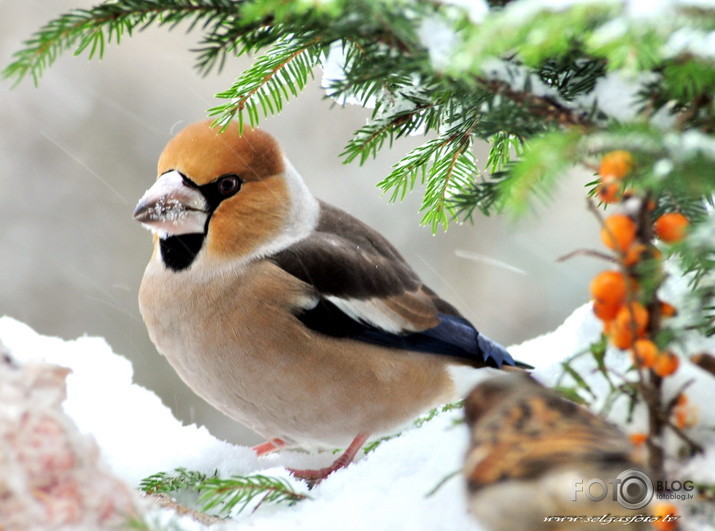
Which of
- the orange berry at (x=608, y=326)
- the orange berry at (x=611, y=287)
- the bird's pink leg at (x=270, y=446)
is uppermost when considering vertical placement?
the orange berry at (x=611, y=287)

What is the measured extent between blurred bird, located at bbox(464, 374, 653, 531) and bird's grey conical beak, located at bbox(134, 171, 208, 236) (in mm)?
830

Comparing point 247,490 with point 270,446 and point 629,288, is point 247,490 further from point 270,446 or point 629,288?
point 270,446

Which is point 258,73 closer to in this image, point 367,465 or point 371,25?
point 371,25

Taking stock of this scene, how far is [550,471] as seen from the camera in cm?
68

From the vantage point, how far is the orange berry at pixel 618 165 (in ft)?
2.36

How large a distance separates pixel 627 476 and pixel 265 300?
2.97 feet

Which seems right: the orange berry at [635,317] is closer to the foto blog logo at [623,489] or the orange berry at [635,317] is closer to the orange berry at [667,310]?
the orange berry at [667,310]

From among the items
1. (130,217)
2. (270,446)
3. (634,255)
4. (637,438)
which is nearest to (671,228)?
(634,255)

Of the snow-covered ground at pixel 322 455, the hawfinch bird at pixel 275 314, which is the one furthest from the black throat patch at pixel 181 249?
the snow-covered ground at pixel 322 455

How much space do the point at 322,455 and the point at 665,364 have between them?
1060mm

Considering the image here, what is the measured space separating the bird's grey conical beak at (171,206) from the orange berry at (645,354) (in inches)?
36.2

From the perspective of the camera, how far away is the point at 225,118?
48.0 inches

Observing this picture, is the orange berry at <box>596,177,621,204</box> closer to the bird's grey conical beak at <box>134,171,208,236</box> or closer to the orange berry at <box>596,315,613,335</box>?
the orange berry at <box>596,315,613,335</box>

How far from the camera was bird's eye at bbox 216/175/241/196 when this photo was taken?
58.7 inches
